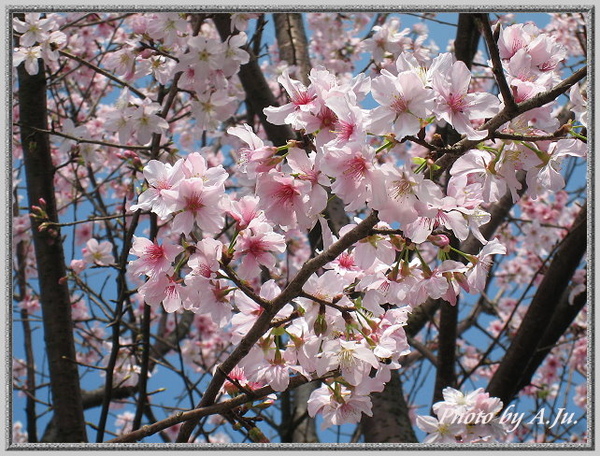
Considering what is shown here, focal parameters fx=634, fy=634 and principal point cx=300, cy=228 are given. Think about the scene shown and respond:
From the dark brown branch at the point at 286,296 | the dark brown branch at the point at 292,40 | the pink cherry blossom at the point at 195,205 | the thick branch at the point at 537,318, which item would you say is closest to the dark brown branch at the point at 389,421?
the thick branch at the point at 537,318

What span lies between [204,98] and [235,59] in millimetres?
144

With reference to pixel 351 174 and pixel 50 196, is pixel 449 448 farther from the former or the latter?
pixel 50 196

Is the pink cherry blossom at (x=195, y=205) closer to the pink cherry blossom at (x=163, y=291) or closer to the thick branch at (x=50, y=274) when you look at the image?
the pink cherry blossom at (x=163, y=291)

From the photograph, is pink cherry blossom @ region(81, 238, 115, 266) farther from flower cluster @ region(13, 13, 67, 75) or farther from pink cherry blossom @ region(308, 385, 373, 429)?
pink cherry blossom @ region(308, 385, 373, 429)

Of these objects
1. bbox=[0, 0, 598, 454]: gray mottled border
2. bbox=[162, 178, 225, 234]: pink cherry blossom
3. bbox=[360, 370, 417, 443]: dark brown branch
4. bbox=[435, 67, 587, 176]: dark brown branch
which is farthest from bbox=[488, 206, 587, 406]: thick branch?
bbox=[162, 178, 225, 234]: pink cherry blossom

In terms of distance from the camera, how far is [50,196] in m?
1.73

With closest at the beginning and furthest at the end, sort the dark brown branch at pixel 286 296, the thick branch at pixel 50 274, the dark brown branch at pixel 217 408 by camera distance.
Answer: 1. the dark brown branch at pixel 286 296
2. the dark brown branch at pixel 217 408
3. the thick branch at pixel 50 274

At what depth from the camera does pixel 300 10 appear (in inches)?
49.3

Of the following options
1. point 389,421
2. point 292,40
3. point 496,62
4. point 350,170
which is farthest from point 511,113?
point 292,40

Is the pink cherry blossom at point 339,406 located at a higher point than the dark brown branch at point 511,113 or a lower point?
lower

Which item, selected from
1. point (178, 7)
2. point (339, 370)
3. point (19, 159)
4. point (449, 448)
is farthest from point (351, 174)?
point (19, 159)

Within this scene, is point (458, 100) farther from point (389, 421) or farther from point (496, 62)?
point (389, 421)

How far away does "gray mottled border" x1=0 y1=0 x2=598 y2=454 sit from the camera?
109cm

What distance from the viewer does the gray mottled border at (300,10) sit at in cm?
109
